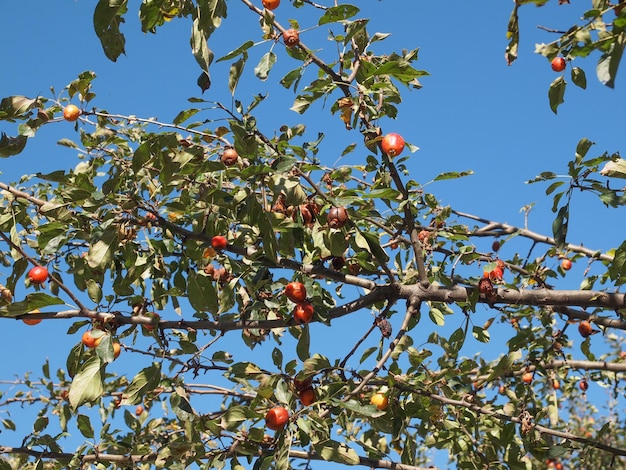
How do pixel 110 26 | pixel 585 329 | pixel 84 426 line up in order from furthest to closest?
1. pixel 585 329
2. pixel 84 426
3. pixel 110 26

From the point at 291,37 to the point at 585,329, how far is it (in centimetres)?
251

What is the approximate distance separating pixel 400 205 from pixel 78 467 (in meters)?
2.37

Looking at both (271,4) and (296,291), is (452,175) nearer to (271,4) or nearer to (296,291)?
(296,291)

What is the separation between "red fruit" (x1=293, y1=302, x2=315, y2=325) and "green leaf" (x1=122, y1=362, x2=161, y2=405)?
65 cm

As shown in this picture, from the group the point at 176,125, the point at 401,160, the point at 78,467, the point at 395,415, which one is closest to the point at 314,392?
the point at 395,415

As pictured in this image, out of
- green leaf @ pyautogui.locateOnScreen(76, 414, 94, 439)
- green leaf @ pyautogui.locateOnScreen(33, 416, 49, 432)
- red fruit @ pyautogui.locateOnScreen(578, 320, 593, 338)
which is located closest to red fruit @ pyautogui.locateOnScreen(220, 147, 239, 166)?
green leaf @ pyautogui.locateOnScreen(76, 414, 94, 439)

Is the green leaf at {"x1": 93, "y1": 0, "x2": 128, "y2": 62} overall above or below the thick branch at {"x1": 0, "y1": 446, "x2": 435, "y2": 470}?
above

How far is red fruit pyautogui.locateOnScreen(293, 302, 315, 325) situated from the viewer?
115 inches

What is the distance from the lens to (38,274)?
327cm

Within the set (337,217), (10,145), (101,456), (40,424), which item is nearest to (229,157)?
(337,217)

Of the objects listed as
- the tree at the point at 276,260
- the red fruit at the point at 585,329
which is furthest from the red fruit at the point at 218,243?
the red fruit at the point at 585,329

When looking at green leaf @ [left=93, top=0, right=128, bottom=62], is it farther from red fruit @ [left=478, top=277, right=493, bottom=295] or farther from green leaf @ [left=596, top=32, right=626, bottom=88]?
red fruit @ [left=478, top=277, right=493, bottom=295]

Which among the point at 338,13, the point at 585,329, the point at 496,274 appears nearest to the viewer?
the point at 338,13

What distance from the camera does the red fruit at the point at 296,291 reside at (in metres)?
2.89
